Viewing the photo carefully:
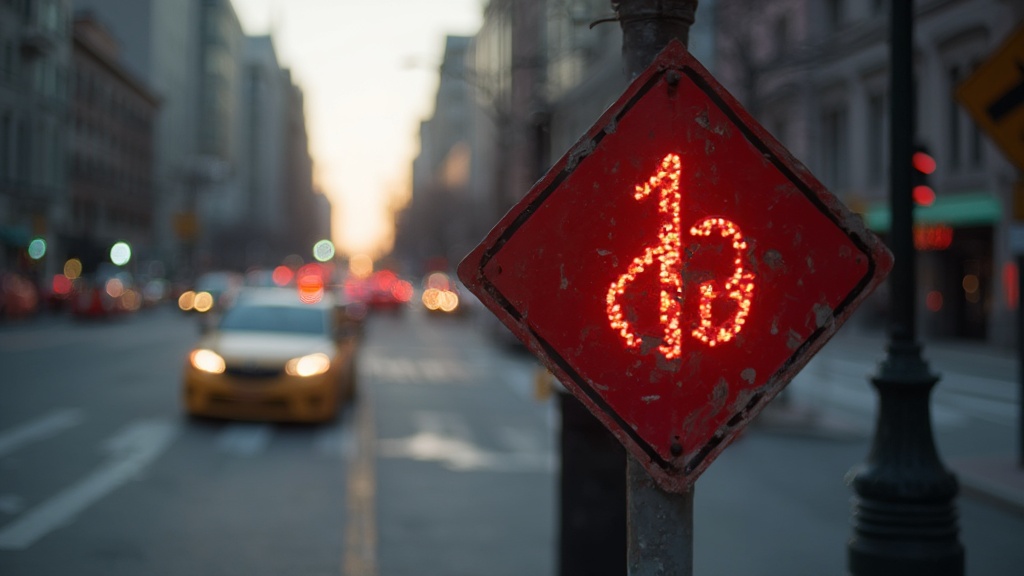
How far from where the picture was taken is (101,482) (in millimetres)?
10164

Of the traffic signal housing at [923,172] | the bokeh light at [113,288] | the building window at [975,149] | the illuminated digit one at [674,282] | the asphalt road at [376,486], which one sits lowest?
the asphalt road at [376,486]

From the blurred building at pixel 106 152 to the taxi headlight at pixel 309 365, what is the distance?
54908 millimetres

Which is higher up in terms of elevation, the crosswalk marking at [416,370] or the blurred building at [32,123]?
the blurred building at [32,123]

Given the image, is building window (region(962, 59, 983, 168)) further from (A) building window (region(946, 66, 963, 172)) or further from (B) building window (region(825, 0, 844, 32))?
(B) building window (region(825, 0, 844, 32))

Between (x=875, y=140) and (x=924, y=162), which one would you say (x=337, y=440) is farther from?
(x=875, y=140)

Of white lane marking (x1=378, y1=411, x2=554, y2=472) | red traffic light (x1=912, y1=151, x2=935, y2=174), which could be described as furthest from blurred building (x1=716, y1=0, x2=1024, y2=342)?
red traffic light (x1=912, y1=151, x2=935, y2=174)

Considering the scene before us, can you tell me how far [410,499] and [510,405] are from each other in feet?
27.0

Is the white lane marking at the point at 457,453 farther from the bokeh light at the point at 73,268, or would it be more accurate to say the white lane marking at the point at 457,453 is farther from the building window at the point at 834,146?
the bokeh light at the point at 73,268

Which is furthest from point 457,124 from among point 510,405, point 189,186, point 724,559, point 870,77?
point 724,559

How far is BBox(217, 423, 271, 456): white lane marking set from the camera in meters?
12.4

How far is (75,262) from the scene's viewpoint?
6806cm

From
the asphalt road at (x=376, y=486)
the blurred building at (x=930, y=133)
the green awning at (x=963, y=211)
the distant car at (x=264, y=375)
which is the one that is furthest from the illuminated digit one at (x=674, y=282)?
the green awning at (x=963, y=211)

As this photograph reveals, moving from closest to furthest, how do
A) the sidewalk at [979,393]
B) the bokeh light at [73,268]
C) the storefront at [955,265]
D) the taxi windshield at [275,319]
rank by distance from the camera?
the sidewalk at [979,393] < the taxi windshield at [275,319] < the storefront at [955,265] < the bokeh light at [73,268]

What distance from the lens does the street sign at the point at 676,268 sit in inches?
106
